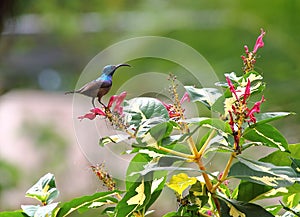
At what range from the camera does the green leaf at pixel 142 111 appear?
360mm

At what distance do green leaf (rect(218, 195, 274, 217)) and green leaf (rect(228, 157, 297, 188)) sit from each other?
0.02 m

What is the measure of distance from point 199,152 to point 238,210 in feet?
0.15

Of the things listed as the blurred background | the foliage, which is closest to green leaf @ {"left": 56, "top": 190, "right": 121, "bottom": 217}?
the foliage

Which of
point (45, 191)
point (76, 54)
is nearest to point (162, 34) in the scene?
point (76, 54)

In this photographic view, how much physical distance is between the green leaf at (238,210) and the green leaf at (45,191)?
0.13 metres

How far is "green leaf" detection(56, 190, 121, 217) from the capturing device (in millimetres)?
372

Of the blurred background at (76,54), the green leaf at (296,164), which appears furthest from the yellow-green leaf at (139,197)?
the blurred background at (76,54)

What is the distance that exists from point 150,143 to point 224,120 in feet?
0.19

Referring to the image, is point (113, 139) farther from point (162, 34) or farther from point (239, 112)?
point (162, 34)

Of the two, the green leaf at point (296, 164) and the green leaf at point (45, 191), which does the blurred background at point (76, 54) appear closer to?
the green leaf at point (45, 191)

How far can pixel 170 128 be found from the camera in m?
0.35

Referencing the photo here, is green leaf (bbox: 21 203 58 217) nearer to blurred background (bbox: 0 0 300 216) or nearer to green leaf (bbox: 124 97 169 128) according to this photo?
green leaf (bbox: 124 97 169 128)

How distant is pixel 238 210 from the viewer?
35 cm

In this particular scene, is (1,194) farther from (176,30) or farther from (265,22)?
(265,22)
